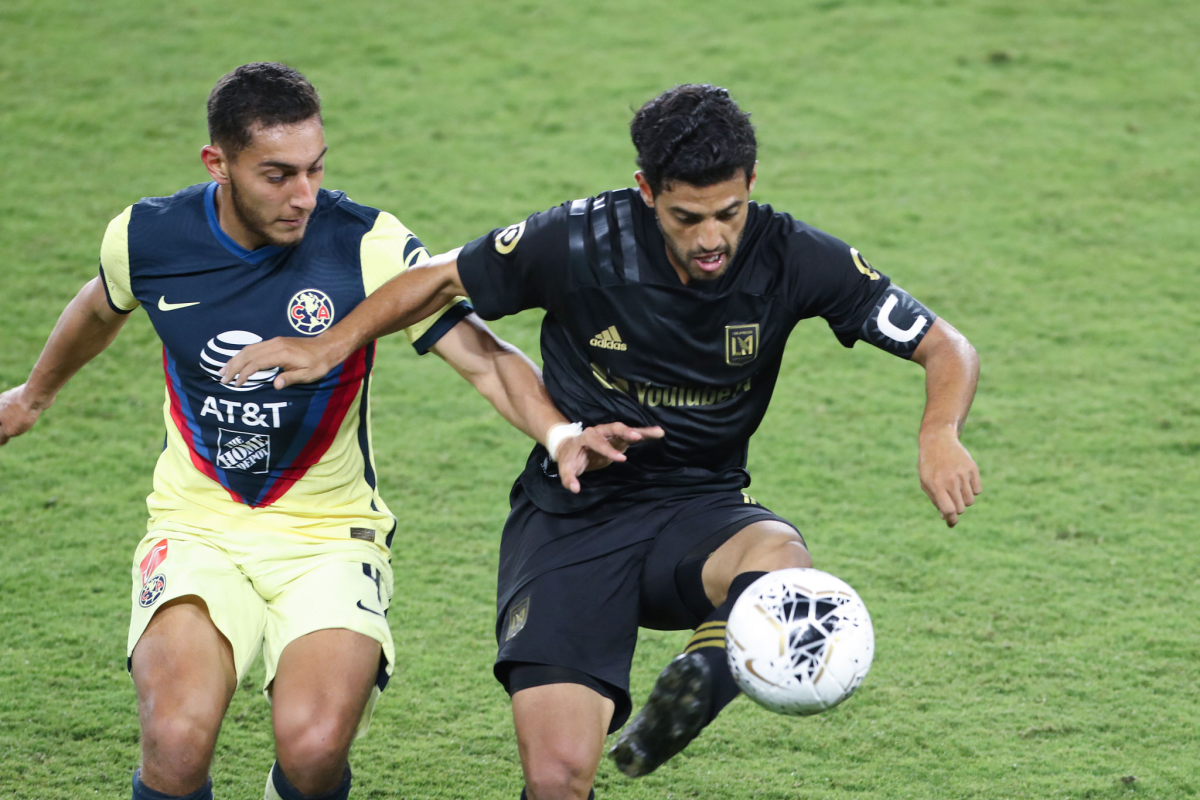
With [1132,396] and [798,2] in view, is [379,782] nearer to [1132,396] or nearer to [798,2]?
[1132,396]

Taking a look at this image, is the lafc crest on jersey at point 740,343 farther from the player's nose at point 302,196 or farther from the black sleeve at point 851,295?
the player's nose at point 302,196

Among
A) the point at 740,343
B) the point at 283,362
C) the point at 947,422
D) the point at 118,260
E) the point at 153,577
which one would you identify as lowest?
the point at 153,577

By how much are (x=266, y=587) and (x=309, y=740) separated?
18.1 inches

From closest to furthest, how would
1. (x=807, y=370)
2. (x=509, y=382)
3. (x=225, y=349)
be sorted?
(x=225, y=349)
(x=509, y=382)
(x=807, y=370)

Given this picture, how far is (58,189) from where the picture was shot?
8445 mm

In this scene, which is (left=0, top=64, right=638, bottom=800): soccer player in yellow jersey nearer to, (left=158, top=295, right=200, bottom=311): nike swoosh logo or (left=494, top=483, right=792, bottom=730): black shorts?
(left=158, top=295, right=200, bottom=311): nike swoosh logo

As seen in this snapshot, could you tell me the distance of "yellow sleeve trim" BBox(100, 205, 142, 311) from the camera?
346cm

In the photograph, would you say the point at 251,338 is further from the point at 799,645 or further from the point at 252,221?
the point at 799,645

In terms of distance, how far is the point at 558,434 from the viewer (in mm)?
3311

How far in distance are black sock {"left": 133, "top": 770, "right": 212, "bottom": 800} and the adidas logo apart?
1450mm

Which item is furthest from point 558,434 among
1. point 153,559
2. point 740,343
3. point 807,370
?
point 807,370

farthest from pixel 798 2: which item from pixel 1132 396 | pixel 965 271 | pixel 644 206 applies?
pixel 644 206

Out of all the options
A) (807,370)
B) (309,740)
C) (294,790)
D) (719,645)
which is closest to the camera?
(719,645)

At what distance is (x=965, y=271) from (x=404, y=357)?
11.0 feet
